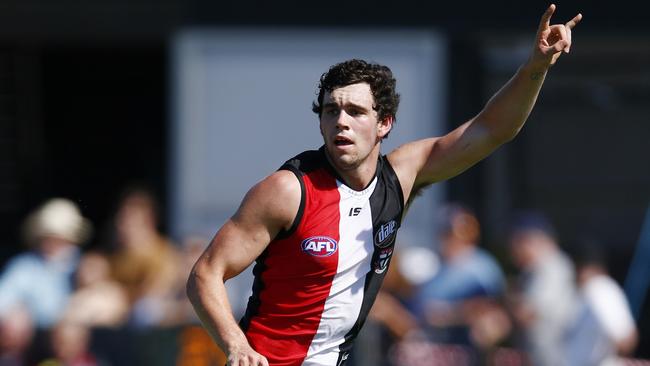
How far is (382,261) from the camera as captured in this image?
6.31m

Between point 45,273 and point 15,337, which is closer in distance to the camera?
point 15,337

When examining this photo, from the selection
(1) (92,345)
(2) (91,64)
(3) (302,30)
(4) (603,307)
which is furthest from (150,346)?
(2) (91,64)

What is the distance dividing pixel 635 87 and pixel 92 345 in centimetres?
693

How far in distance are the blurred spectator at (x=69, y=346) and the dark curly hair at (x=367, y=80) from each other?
5272 millimetres

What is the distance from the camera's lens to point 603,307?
1121 centimetres

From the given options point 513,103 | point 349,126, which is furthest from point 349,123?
point 513,103

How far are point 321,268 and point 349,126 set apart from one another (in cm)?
64

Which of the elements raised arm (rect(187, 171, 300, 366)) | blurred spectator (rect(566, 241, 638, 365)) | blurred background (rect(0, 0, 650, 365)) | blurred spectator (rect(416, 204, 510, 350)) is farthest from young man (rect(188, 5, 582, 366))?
blurred background (rect(0, 0, 650, 365))

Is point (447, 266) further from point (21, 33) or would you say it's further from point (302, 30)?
point (21, 33)

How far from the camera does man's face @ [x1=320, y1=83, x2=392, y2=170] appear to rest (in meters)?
5.98

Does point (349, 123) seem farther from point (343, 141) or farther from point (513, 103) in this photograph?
point (513, 103)

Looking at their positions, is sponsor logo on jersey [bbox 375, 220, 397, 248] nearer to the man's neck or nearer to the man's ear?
the man's neck

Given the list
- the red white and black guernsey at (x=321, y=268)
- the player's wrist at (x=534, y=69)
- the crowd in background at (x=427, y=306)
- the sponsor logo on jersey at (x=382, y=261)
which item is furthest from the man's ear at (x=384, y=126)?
the crowd in background at (x=427, y=306)

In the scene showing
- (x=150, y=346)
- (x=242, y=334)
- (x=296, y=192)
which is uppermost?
(x=296, y=192)
